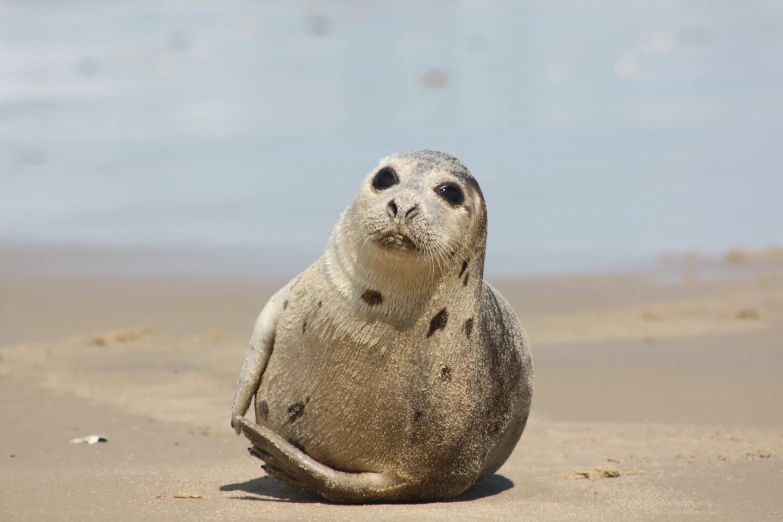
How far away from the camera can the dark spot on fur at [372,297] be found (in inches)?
186

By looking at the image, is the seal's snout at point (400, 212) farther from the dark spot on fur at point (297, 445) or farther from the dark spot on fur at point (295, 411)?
the dark spot on fur at point (297, 445)

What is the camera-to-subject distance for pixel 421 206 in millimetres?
4551

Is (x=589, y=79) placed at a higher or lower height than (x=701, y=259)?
higher

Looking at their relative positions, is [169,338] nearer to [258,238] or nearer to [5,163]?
[258,238]

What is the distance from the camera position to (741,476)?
5.94 m

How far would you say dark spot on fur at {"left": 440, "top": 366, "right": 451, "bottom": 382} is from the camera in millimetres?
4832

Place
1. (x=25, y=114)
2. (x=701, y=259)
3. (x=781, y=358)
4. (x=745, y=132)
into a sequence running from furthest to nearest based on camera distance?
(x=25, y=114) < (x=745, y=132) < (x=701, y=259) < (x=781, y=358)

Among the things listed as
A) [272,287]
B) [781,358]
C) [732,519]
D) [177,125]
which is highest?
[177,125]

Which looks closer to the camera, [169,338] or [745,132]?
[169,338]

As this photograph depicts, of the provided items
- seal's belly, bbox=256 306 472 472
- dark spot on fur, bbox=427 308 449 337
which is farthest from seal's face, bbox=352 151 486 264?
seal's belly, bbox=256 306 472 472

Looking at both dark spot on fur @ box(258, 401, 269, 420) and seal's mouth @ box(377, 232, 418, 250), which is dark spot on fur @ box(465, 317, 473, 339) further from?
dark spot on fur @ box(258, 401, 269, 420)

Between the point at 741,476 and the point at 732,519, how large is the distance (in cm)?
97

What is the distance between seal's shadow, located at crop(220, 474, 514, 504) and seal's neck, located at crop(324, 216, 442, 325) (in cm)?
93

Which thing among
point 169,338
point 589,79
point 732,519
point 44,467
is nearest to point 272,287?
point 169,338
